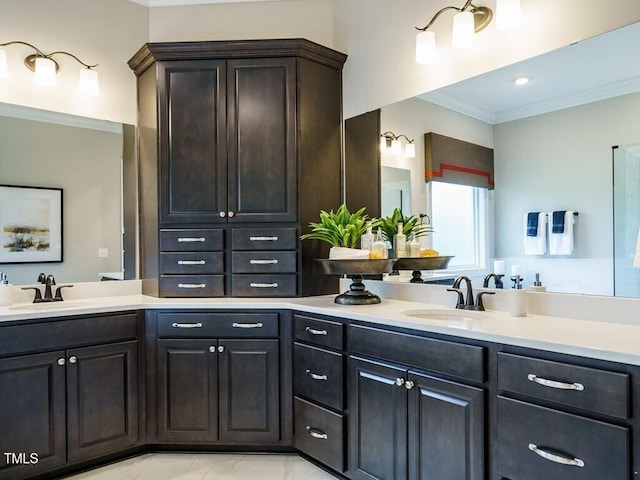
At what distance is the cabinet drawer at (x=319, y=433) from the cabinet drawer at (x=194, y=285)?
823 mm

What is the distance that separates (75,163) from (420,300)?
229 cm

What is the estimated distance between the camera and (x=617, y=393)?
126cm

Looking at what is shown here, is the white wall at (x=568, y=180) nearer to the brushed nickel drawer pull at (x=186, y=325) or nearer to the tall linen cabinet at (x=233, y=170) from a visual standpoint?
the tall linen cabinet at (x=233, y=170)

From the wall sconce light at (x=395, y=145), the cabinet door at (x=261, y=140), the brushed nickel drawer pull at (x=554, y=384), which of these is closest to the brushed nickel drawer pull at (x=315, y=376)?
the cabinet door at (x=261, y=140)

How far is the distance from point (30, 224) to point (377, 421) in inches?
89.3

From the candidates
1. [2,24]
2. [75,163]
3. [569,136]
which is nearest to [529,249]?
[569,136]

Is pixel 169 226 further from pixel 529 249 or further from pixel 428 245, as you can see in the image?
pixel 529 249

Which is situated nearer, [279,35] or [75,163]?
[75,163]

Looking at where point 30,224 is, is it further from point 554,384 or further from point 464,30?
point 554,384

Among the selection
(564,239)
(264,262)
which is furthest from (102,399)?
(564,239)

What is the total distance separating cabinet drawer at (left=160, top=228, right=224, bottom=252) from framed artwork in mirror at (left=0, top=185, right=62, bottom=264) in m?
0.66

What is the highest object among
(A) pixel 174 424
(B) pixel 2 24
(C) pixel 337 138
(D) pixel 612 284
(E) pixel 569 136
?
(B) pixel 2 24

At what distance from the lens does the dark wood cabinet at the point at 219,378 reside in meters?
2.45

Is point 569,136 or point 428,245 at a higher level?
point 569,136
